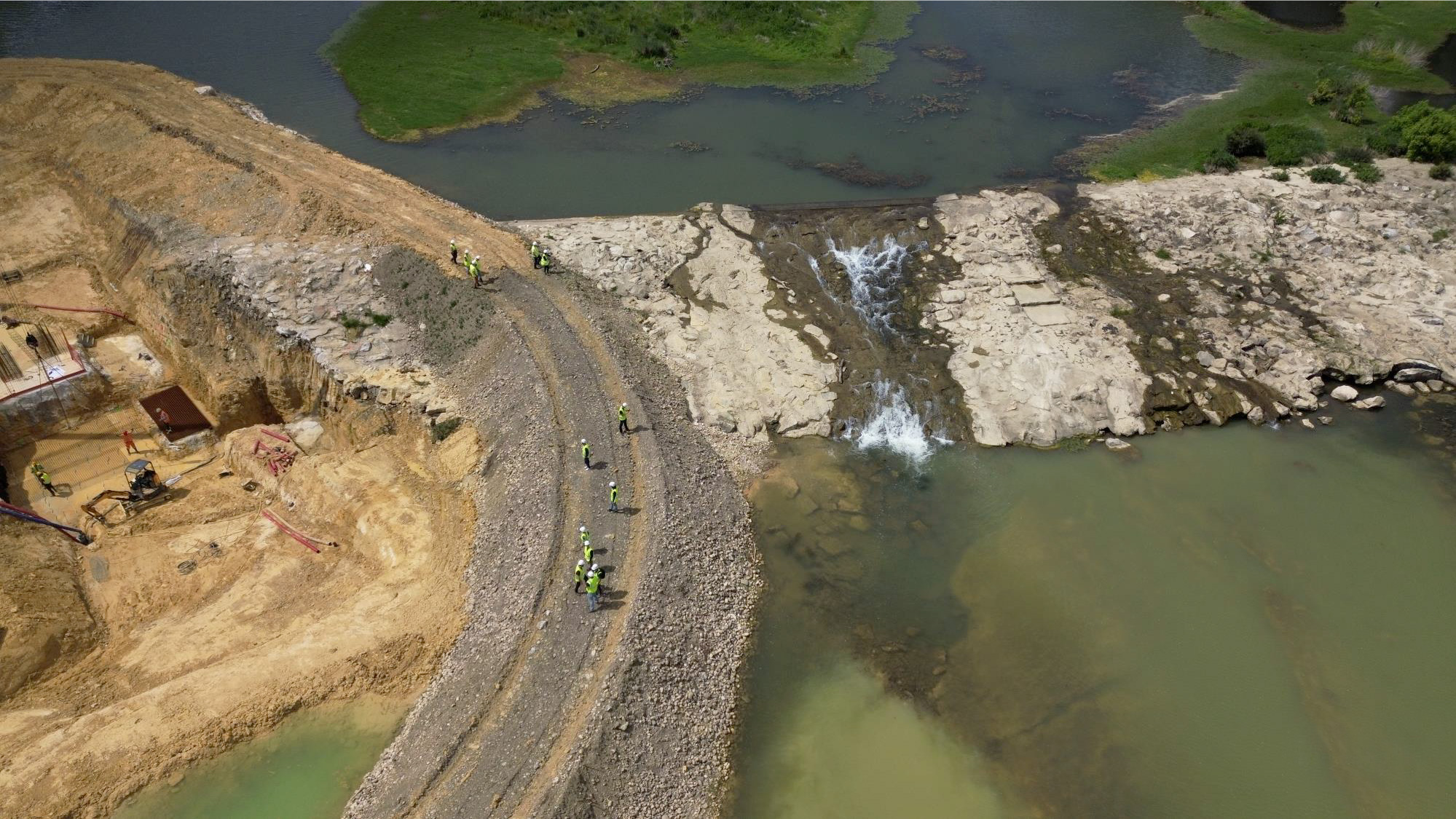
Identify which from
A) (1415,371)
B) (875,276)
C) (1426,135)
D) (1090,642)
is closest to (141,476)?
(875,276)

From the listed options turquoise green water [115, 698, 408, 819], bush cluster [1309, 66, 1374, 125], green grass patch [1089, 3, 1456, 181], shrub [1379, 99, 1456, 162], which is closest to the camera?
turquoise green water [115, 698, 408, 819]

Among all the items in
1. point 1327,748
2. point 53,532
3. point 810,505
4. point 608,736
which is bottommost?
point 1327,748

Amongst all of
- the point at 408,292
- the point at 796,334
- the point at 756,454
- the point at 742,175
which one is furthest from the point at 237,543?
the point at 742,175

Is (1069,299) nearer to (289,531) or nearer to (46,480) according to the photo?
(289,531)

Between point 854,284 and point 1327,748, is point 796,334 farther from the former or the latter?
point 1327,748

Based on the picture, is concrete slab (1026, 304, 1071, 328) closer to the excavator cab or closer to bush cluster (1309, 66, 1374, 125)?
bush cluster (1309, 66, 1374, 125)

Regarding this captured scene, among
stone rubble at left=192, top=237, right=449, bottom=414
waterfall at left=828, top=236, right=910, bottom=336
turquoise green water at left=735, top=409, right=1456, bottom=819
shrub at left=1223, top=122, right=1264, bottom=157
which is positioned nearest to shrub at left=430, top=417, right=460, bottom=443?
stone rubble at left=192, top=237, right=449, bottom=414
